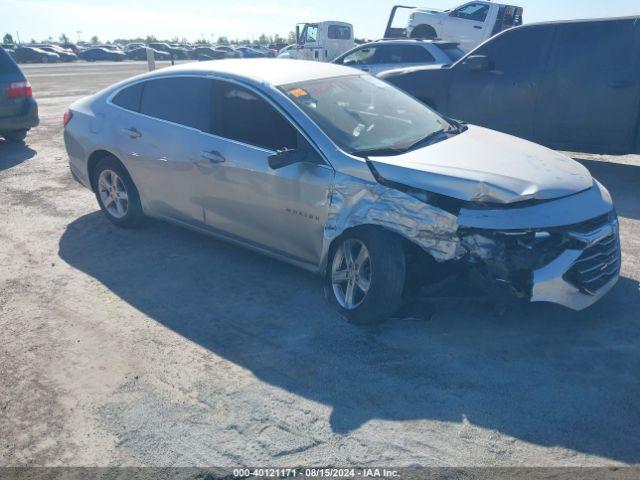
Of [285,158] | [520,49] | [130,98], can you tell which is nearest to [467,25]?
[520,49]

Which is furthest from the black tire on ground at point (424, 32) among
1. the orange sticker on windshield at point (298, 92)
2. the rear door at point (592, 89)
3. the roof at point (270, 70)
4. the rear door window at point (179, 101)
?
the orange sticker on windshield at point (298, 92)

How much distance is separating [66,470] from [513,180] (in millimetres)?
3013

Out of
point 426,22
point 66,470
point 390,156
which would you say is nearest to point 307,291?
point 390,156

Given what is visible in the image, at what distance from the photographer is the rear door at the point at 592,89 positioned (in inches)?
287

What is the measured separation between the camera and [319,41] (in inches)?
828

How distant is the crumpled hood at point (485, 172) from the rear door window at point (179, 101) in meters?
1.78

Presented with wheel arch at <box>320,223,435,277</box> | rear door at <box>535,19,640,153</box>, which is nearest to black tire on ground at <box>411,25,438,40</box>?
rear door at <box>535,19,640,153</box>

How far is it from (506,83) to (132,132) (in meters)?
5.04

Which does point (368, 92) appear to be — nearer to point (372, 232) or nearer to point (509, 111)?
point (372, 232)

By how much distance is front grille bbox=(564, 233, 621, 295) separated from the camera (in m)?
3.79

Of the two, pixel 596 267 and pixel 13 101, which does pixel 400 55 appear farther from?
pixel 596 267

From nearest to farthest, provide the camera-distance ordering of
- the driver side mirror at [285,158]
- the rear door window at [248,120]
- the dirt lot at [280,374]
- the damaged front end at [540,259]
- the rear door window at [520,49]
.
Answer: the dirt lot at [280,374]
the damaged front end at [540,259]
the driver side mirror at [285,158]
the rear door window at [248,120]
the rear door window at [520,49]

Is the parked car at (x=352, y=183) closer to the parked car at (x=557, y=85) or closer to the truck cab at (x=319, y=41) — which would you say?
the parked car at (x=557, y=85)

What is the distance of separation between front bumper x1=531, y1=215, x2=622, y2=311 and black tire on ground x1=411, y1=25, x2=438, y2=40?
14.4 metres
